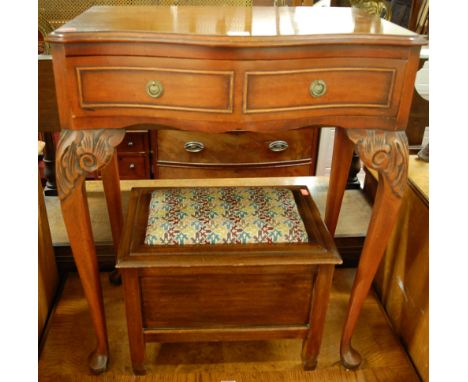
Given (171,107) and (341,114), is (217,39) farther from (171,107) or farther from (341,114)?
(341,114)

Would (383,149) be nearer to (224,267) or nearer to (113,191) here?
(224,267)

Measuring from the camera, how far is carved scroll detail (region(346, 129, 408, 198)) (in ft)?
3.06

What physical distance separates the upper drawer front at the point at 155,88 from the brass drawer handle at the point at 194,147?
0.99m

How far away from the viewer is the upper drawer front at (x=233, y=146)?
1873 mm

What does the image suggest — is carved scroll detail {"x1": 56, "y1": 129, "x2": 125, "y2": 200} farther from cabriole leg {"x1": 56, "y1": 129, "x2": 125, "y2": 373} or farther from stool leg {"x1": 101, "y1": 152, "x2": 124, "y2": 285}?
stool leg {"x1": 101, "y1": 152, "x2": 124, "y2": 285}

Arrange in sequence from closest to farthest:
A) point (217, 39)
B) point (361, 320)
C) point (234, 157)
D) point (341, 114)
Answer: point (217, 39) < point (341, 114) < point (361, 320) < point (234, 157)

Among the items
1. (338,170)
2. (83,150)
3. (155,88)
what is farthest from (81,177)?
(338,170)

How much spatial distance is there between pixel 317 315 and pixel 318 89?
1.91ft

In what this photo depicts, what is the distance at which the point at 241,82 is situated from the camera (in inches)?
33.4

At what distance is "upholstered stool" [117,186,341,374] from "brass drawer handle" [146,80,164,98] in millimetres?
340

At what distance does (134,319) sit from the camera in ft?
3.64

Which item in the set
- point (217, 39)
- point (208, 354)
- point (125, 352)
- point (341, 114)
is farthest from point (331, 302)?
point (217, 39)

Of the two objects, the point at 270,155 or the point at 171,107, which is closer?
the point at 171,107

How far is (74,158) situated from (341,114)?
0.55 metres
